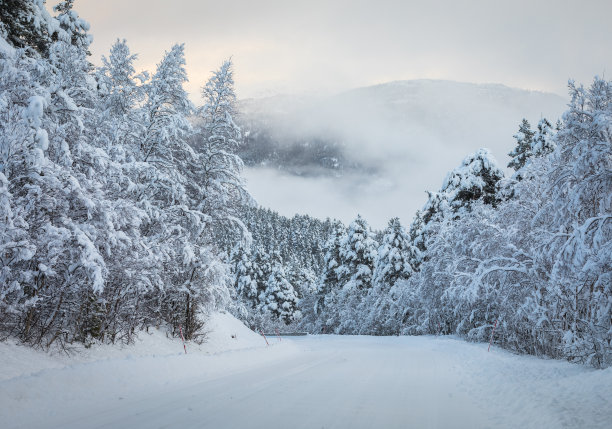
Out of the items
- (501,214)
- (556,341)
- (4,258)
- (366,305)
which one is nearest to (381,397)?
(4,258)

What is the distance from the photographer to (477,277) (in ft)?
44.7

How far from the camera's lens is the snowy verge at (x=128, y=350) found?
8156 mm

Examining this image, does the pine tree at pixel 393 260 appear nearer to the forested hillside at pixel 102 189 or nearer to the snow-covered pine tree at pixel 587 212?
the forested hillside at pixel 102 189

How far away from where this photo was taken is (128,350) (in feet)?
40.2

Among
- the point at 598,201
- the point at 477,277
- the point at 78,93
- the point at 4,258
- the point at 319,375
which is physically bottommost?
the point at 319,375

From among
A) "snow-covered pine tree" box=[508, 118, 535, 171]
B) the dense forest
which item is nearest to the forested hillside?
the dense forest

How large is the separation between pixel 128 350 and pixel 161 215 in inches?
178

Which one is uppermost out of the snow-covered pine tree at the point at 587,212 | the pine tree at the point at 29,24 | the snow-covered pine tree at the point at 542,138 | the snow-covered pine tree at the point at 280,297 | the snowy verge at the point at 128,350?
the pine tree at the point at 29,24

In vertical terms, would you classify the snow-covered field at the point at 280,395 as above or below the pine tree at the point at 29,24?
below

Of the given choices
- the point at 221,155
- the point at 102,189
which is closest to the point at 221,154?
the point at 221,155

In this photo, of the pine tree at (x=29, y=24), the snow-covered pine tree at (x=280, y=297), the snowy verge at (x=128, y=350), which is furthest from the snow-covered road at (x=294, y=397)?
the snow-covered pine tree at (x=280, y=297)

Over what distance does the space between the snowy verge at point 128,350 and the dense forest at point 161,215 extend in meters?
0.42

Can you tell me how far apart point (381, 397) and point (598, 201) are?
22.8ft

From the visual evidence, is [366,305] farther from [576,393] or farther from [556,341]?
[576,393]
